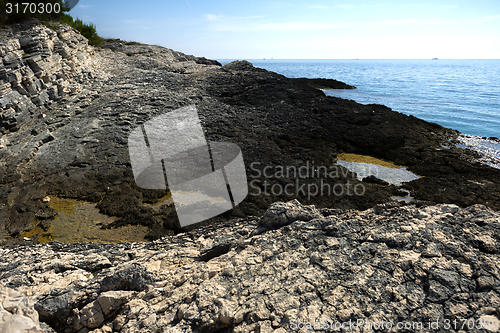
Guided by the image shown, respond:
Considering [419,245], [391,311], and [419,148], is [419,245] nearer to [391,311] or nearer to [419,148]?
[391,311]

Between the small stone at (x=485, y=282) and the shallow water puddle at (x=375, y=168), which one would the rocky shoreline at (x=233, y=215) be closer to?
the small stone at (x=485, y=282)

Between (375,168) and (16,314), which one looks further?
(375,168)

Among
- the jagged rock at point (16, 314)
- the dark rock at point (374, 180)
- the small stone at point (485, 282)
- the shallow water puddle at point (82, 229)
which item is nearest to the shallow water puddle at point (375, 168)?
the dark rock at point (374, 180)

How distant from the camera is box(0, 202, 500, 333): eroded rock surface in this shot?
9.21 feet

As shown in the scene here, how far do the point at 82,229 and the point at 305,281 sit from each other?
767 cm

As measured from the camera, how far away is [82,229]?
8156 millimetres

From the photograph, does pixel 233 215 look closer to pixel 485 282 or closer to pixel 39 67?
pixel 485 282

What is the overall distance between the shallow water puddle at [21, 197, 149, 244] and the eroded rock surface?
10.7 feet

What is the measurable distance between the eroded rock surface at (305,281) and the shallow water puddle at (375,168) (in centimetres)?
813

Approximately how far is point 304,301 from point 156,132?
11.8 metres

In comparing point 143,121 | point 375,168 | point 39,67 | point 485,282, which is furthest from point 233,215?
point 39,67

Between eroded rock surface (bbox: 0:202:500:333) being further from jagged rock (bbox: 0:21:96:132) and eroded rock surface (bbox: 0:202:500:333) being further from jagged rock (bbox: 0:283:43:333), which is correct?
jagged rock (bbox: 0:21:96:132)

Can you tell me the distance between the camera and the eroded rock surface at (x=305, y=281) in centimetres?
281

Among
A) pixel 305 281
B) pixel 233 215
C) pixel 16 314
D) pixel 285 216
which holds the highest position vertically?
pixel 285 216
